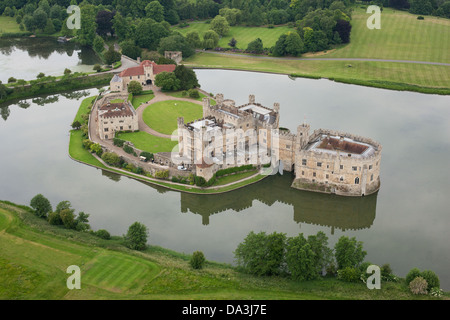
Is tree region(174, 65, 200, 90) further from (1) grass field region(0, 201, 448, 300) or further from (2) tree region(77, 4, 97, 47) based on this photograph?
(1) grass field region(0, 201, 448, 300)

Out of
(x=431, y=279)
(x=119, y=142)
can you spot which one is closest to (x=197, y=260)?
(x=431, y=279)

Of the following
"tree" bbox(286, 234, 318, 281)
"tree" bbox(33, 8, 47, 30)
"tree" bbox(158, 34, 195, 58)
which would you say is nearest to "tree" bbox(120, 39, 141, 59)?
"tree" bbox(158, 34, 195, 58)

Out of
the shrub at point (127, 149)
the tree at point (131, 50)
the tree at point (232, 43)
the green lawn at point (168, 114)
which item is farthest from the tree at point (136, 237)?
the tree at point (232, 43)

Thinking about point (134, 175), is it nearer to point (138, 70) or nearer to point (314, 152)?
point (314, 152)

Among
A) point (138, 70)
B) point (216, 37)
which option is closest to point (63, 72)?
point (138, 70)

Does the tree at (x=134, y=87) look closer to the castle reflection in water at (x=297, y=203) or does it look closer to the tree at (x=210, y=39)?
the tree at (x=210, y=39)

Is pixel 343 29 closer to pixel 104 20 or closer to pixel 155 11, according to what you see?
pixel 155 11
